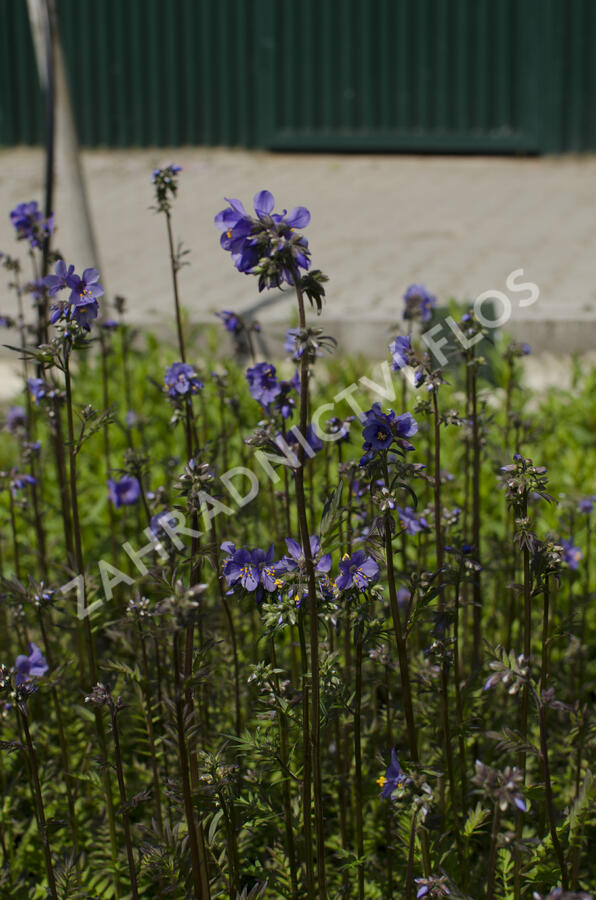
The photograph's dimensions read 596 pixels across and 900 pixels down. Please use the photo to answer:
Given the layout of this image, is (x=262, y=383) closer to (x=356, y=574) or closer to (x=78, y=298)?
(x=78, y=298)

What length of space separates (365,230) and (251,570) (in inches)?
290

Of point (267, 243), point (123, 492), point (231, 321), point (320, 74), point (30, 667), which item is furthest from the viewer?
point (320, 74)

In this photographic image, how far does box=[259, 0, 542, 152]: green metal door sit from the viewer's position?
11.0 metres

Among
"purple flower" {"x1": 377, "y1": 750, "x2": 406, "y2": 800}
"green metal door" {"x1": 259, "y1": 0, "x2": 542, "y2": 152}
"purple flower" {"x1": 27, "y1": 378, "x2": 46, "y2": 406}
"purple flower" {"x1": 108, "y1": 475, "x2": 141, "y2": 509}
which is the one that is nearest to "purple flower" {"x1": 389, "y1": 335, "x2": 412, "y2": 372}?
"purple flower" {"x1": 377, "y1": 750, "x2": 406, "y2": 800}

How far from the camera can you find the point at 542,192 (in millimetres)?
10062

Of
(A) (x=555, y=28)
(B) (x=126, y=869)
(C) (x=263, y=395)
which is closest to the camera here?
(B) (x=126, y=869)

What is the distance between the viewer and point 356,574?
2.08 metres

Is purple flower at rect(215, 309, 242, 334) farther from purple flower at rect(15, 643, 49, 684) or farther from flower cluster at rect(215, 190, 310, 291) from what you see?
flower cluster at rect(215, 190, 310, 291)

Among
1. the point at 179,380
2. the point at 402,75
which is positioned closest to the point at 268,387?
the point at 179,380

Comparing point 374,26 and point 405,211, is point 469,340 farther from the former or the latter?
point 374,26

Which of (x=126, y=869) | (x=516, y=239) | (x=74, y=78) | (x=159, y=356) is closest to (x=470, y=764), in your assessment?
(x=126, y=869)

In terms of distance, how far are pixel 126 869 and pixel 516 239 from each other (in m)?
6.67

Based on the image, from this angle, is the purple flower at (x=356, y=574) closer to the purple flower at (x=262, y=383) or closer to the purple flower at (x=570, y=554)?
the purple flower at (x=262, y=383)

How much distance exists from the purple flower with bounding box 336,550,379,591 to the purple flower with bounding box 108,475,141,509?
1567mm
